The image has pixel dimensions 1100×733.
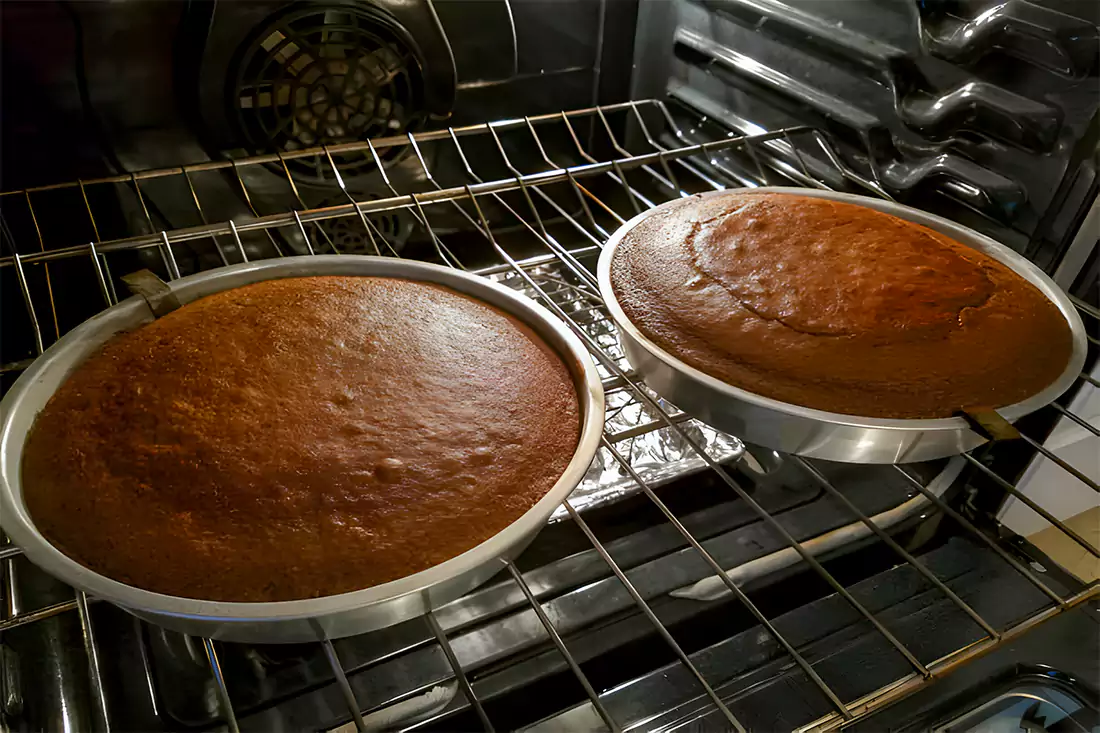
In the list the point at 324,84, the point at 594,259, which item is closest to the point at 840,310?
the point at 594,259

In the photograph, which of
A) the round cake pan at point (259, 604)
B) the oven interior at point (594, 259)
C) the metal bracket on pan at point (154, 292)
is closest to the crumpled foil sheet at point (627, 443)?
the oven interior at point (594, 259)

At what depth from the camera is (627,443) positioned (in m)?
1.30

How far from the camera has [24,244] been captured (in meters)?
1.18

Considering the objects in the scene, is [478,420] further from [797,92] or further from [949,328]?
[797,92]

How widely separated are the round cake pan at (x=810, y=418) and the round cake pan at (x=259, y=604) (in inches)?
4.0

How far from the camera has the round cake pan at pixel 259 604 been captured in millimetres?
659

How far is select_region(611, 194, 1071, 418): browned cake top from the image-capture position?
95 cm

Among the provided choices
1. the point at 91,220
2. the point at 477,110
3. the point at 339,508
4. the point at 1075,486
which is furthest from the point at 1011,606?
the point at 91,220

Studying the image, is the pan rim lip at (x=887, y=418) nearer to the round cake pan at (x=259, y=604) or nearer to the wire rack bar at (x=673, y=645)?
the round cake pan at (x=259, y=604)

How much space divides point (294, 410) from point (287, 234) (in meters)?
0.66

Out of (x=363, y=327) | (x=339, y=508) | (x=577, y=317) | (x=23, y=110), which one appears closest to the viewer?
(x=339, y=508)

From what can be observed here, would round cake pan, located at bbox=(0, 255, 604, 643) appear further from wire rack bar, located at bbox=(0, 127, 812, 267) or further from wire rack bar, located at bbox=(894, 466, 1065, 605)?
wire rack bar, located at bbox=(894, 466, 1065, 605)

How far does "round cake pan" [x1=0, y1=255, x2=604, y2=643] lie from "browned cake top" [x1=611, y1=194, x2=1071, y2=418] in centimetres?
18

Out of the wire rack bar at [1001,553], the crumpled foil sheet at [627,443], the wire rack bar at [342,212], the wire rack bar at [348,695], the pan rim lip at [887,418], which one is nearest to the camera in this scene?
the wire rack bar at [348,695]
